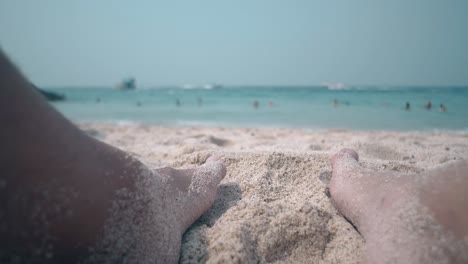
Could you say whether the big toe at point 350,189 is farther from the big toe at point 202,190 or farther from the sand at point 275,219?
the big toe at point 202,190

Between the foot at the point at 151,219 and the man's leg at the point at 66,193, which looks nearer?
the man's leg at the point at 66,193

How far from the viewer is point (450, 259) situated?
1.08 m

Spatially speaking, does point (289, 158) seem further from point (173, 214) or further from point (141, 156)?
point (141, 156)

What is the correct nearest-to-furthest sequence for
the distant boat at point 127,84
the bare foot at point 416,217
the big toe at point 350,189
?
the bare foot at point 416,217 < the big toe at point 350,189 < the distant boat at point 127,84

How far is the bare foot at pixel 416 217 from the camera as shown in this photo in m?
1.12

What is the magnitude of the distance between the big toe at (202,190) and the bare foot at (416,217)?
87cm

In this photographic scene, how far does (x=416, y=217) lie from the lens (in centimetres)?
122

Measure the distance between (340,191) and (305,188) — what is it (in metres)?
0.30

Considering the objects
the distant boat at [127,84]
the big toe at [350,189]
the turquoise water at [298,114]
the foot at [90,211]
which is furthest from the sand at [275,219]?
the distant boat at [127,84]

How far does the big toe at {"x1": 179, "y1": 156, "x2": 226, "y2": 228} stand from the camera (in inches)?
63.3

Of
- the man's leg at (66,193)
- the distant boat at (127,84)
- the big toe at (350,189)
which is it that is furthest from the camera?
the distant boat at (127,84)

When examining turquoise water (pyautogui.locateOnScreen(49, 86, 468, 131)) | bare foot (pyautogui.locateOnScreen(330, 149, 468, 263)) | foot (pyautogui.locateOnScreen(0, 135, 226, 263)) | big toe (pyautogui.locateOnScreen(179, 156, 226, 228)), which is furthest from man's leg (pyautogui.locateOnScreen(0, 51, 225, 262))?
bare foot (pyautogui.locateOnScreen(330, 149, 468, 263))

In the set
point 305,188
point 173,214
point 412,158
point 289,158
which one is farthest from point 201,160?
point 412,158

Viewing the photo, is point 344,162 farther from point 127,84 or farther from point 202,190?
point 127,84
